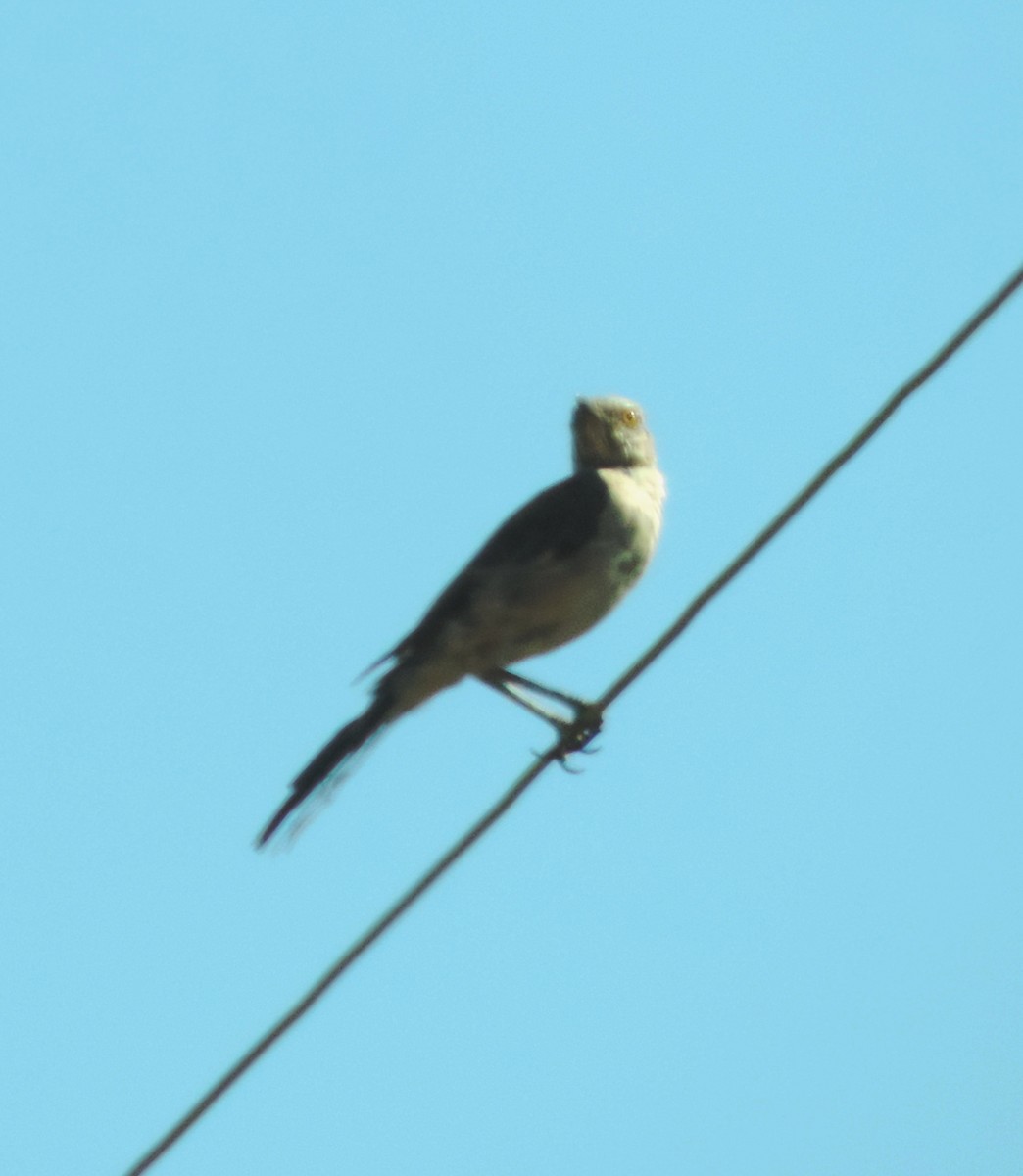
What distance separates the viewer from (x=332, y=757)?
258 inches

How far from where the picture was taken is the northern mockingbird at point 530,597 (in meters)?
7.18

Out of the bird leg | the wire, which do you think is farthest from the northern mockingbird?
the wire

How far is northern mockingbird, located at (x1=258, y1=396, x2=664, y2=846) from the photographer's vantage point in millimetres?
7176

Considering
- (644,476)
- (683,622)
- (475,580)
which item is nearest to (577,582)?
(475,580)

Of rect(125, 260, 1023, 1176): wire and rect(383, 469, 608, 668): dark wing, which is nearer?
rect(125, 260, 1023, 1176): wire

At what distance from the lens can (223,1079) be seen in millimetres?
3934

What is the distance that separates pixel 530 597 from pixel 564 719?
48 centimetres

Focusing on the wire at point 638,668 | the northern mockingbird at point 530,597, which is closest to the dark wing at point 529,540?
the northern mockingbird at point 530,597

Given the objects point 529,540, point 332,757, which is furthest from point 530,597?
point 332,757

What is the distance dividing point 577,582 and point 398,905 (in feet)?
10.3

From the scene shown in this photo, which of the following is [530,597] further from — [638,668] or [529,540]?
[638,668]

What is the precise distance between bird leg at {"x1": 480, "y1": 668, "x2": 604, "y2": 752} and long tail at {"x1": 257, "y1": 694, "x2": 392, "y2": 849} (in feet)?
2.35

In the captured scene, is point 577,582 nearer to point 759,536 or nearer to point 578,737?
point 578,737

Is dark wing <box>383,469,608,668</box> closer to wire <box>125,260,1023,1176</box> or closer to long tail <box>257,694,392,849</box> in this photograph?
long tail <box>257,694,392,849</box>
